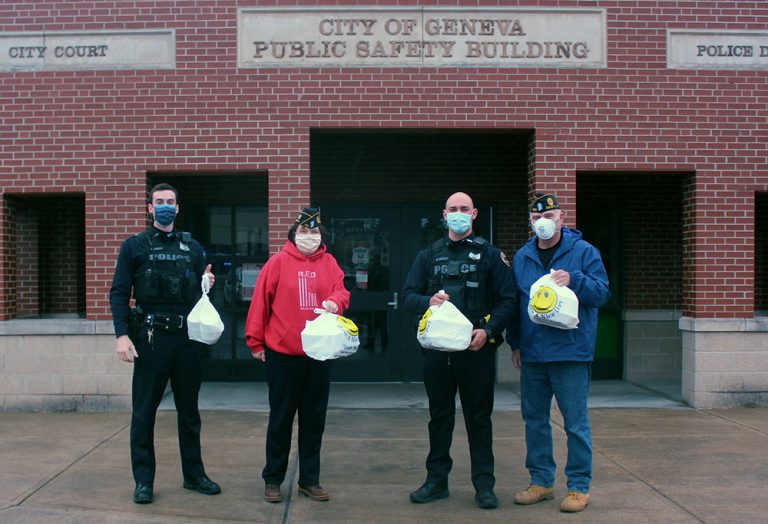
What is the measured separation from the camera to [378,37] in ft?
28.8

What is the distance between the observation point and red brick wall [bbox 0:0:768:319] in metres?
8.77

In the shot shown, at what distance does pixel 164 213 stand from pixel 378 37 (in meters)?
4.22

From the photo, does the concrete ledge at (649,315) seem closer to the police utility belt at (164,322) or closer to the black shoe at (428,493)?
the black shoe at (428,493)

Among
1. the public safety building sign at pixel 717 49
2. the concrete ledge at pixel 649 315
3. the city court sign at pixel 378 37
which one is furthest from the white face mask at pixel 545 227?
the concrete ledge at pixel 649 315

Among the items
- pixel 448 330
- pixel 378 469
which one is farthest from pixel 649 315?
pixel 448 330

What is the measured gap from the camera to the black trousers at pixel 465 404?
5320 mm

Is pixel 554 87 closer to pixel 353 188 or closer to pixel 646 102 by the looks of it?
pixel 646 102

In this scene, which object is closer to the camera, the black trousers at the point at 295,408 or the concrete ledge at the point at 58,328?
the black trousers at the point at 295,408

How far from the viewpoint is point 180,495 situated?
5.55 metres

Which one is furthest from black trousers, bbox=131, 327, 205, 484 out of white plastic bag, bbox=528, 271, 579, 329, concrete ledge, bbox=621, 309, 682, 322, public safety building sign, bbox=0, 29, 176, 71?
concrete ledge, bbox=621, 309, 682, 322

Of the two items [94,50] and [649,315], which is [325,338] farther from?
[649,315]

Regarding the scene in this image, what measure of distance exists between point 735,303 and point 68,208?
828cm

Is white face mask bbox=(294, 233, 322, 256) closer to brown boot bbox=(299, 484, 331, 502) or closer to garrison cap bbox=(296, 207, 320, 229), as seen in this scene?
garrison cap bbox=(296, 207, 320, 229)

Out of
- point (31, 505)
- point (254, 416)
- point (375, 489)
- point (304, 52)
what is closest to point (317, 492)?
point (375, 489)
